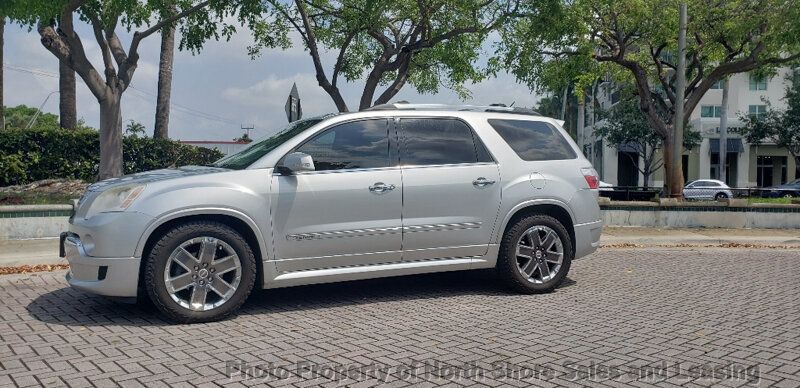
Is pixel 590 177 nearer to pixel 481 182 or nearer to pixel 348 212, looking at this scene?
pixel 481 182

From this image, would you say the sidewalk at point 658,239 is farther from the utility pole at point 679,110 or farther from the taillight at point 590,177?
the taillight at point 590,177

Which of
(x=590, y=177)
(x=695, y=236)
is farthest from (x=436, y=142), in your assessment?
(x=695, y=236)

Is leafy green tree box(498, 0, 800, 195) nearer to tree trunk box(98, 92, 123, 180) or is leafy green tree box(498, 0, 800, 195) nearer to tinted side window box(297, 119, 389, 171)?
tree trunk box(98, 92, 123, 180)

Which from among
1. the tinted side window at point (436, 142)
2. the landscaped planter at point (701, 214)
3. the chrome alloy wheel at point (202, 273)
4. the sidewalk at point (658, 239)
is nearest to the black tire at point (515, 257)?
the tinted side window at point (436, 142)

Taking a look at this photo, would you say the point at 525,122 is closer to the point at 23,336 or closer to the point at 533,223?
the point at 533,223

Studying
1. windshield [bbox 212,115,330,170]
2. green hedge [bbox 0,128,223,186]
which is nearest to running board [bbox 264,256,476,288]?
windshield [bbox 212,115,330,170]

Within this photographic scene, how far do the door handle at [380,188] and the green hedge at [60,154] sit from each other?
12.9 m

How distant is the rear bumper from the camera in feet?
24.5

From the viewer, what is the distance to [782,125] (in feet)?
138

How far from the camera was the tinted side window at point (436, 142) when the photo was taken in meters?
6.84

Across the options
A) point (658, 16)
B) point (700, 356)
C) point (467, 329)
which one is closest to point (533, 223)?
Result: point (467, 329)

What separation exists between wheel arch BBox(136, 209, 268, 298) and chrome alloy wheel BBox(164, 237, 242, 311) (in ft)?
0.66

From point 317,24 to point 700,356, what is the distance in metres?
15.6

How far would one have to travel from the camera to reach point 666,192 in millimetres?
20875
